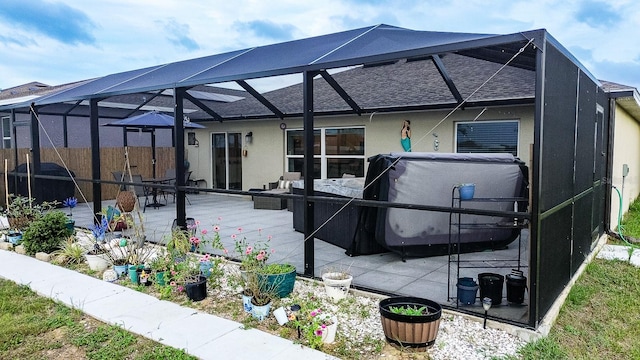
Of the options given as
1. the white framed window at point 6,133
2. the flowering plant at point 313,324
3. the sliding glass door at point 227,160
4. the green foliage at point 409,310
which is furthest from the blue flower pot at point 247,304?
the white framed window at point 6,133

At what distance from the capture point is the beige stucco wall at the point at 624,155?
294 inches

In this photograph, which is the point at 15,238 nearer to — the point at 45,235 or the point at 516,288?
the point at 45,235

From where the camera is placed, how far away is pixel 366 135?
9.46 m

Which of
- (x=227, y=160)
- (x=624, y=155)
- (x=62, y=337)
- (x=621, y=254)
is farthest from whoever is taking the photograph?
(x=227, y=160)

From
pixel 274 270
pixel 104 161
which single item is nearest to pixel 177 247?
pixel 274 270

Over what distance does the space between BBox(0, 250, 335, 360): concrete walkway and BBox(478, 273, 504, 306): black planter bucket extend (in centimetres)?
160

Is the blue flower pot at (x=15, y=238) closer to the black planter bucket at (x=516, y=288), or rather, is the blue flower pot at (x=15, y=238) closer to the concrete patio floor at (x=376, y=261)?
the concrete patio floor at (x=376, y=261)

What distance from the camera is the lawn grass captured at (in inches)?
122

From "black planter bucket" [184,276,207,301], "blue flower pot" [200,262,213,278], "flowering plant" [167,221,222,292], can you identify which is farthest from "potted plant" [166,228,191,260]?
"black planter bucket" [184,276,207,301]

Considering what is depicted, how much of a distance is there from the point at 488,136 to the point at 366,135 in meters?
2.58

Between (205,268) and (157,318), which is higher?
(205,268)

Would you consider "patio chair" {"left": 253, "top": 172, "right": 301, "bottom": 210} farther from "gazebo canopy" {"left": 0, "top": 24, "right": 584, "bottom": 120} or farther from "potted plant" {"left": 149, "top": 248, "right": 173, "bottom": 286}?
"potted plant" {"left": 149, "top": 248, "right": 173, "bottom": 286}

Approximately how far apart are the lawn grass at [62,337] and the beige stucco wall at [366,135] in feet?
12.6

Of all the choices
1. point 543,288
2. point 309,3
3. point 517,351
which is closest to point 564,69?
point 543,288
